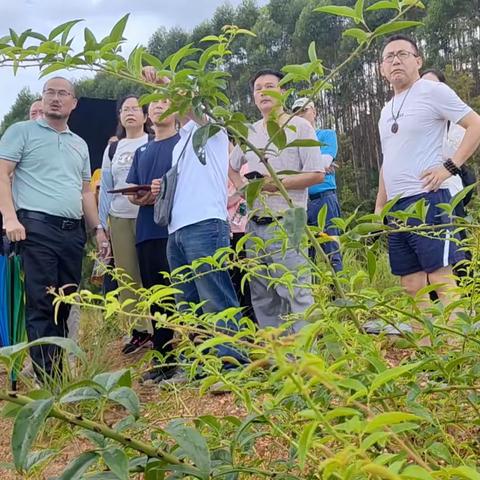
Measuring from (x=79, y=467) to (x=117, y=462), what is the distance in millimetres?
48

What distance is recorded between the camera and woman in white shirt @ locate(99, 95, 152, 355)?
3906 millimetres

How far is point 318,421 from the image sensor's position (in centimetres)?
59

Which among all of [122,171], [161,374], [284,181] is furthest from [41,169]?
[284,181]

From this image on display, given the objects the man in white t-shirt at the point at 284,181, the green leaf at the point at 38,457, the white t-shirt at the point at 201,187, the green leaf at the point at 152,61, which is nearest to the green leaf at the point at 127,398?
the green leaf at the point at 38,457

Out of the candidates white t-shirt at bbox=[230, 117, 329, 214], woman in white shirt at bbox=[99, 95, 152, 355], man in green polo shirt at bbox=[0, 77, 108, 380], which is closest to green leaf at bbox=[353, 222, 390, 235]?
white t-shirt at bbox=[230, 117, 329, 214]

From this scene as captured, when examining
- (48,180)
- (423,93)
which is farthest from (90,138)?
(423,93)

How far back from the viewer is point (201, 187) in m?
3.06

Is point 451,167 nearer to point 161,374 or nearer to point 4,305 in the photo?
point 161,374

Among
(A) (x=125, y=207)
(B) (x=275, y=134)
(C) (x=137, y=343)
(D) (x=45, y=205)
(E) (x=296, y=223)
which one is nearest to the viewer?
(E) (x=296, y=223)

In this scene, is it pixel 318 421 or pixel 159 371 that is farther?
pixel 159 371

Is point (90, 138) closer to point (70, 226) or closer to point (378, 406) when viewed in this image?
point (70, 226)

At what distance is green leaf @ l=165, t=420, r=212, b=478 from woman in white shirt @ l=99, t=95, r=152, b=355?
120 inches

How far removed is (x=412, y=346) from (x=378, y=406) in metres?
0.11

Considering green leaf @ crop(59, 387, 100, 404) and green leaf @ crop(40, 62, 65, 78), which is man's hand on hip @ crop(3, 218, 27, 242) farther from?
green leaf @ crop(59, 387, 100, 404)
